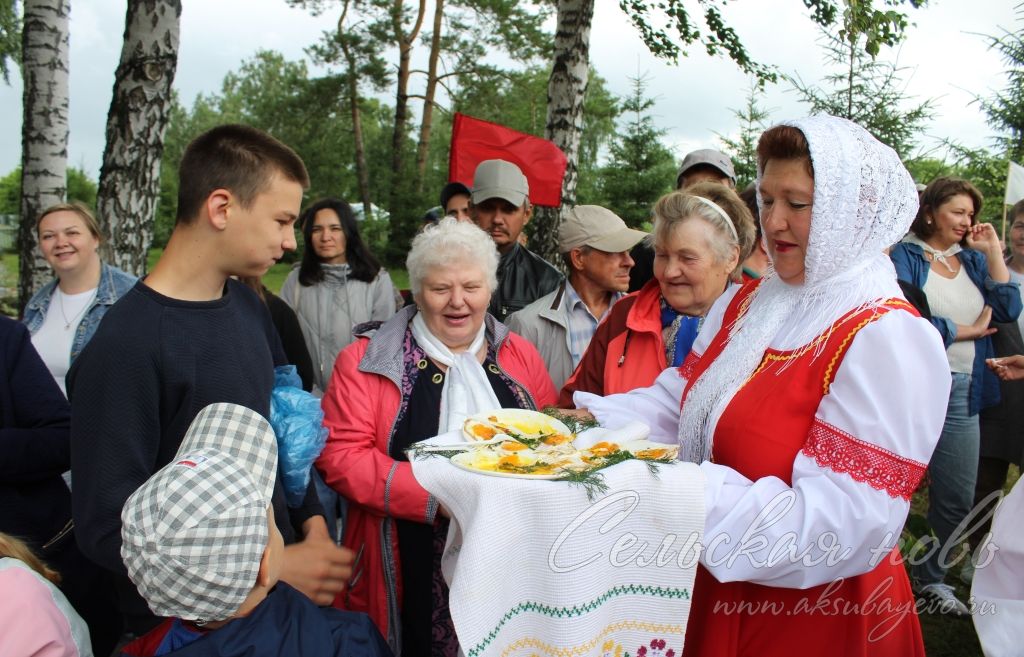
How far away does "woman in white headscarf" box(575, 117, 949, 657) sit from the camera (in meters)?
1.73

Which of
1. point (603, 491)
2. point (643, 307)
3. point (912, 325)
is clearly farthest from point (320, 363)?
point (912, 325)

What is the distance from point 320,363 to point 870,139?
392 centimetres

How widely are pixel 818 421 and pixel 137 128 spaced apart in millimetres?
4497

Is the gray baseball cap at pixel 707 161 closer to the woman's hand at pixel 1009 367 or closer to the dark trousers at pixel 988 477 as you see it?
the woman's hand at pixel 1009 367

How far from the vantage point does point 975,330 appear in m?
4.56

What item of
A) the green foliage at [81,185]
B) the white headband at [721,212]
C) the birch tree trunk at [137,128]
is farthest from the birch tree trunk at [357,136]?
the white headband at [721,212]

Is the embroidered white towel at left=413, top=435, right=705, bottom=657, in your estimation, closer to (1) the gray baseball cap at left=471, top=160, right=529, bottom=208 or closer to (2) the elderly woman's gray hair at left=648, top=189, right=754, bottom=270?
(2) the elderly woman's gray hair at left=648, top=189, right=754, bottom=270

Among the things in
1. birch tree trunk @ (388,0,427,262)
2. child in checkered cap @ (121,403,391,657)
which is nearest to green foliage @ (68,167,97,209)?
birch tree trunk @ (388,0,427,262)

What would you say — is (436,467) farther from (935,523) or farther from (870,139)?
(935,523)

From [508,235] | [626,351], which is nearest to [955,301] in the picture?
[626,351]

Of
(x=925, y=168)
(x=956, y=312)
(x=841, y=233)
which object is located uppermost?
(x=925, y=168)

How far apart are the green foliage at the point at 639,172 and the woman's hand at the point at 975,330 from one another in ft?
33.1

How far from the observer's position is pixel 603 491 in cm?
170

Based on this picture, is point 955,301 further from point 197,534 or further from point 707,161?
point 197,534
